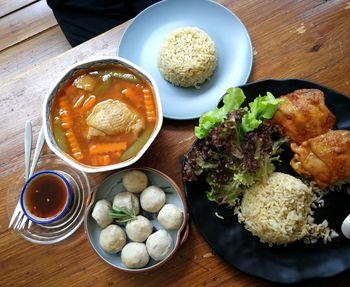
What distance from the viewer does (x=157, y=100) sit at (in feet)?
4.62

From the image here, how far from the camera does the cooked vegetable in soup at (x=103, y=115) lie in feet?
4.66

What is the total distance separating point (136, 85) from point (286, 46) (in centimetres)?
65

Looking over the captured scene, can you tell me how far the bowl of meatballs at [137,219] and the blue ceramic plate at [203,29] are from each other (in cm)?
28

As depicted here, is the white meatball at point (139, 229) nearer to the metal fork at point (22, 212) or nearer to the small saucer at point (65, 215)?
the small saucer at point (65, 215)

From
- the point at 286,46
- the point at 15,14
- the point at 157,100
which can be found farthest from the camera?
the point at 15,14

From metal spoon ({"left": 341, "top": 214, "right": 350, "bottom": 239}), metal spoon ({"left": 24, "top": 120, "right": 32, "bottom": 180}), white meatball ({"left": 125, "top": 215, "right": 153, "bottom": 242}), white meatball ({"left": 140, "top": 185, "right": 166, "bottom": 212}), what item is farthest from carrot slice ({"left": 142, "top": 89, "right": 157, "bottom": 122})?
metal spoon ({"left": 341, "top": 214, "right": 350, "bottom": 239})

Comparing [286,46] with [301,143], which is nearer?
[301,143]

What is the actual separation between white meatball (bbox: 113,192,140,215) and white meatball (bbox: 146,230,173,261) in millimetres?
120

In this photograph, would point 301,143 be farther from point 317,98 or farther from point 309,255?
point 309,255

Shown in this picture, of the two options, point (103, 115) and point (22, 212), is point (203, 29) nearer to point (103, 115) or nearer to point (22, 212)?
point (103, 115)

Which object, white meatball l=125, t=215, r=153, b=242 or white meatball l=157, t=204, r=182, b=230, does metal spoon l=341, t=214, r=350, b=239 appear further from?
white meatball l=125, t=215, r=153, b=242

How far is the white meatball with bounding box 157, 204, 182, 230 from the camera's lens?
1.44 m

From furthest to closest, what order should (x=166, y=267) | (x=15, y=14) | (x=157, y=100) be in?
(x=15, y=14)
(x=166, y=267)
(x=157, y=100)

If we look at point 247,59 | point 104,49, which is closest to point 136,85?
point 104,49
